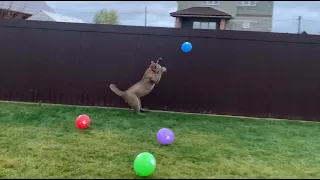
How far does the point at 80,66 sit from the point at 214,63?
2.73 meters

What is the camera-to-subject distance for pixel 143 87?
21.2 feet

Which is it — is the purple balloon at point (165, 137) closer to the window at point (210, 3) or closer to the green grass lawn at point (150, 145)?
the green grass lawn at point (150, 145)

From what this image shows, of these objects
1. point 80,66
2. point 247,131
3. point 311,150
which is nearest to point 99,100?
point 80,66

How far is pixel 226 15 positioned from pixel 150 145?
14119 mm

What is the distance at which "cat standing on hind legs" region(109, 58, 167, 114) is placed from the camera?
636 cm

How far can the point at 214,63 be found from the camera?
6930 millimetres

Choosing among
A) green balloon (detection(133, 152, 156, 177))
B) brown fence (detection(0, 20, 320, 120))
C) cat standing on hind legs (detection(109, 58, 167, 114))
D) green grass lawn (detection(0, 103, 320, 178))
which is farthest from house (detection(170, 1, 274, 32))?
green balloon (detection(133, 152, 156, 177))

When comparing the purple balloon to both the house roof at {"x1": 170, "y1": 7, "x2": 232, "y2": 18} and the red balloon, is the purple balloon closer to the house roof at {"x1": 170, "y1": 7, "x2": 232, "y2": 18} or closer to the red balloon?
the red balloon

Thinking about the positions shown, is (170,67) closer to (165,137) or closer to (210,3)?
(165,137)

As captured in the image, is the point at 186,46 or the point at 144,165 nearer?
the point at 144,165

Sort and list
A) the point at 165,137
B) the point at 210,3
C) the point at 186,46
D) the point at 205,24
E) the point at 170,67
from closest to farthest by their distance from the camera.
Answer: the point at 165,137 < the point at 186,46 < the point at 170,67 < the point at 205,24 < the point at 210,3

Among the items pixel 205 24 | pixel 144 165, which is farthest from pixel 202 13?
pixel 144 165

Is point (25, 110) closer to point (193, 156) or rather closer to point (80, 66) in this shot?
point (80, 66)

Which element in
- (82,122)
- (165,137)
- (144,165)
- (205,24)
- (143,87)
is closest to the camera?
(144,165)
